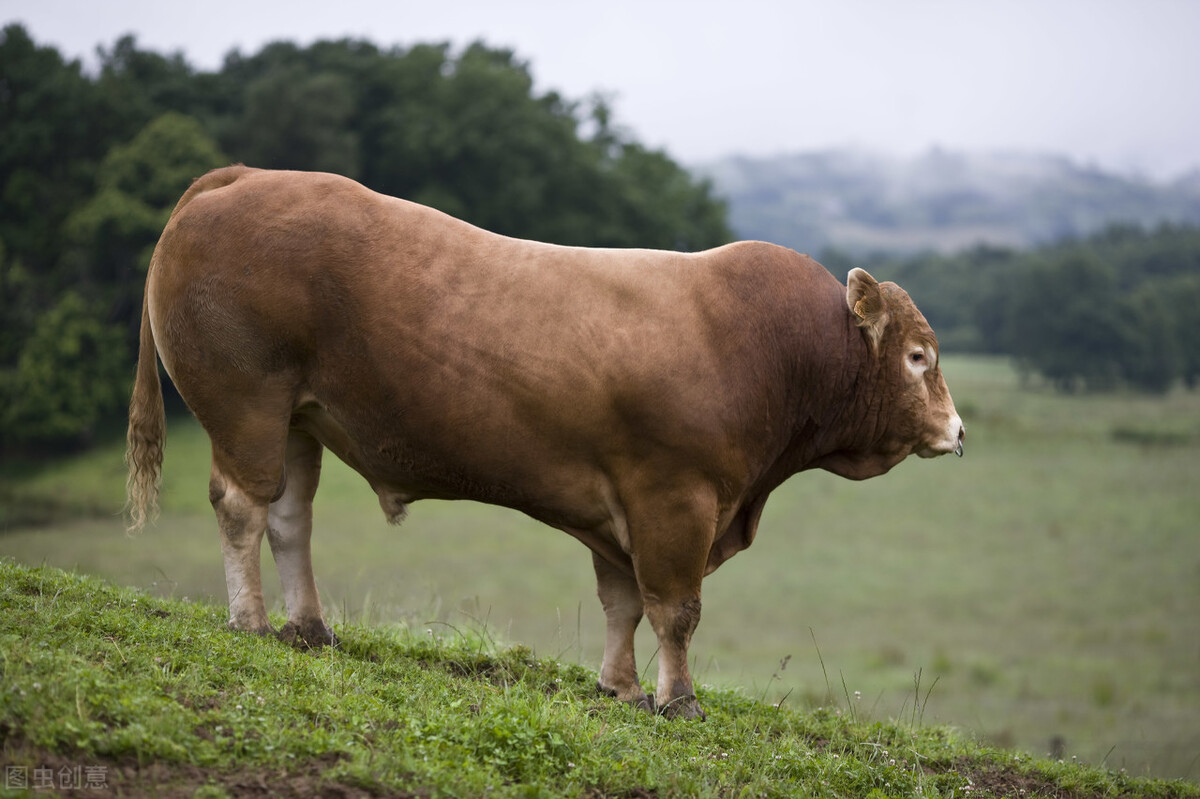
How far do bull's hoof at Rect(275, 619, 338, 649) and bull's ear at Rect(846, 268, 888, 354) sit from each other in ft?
11.7

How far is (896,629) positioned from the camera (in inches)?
1233

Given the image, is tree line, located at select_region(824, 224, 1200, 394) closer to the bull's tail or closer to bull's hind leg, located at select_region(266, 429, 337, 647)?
bull's hind leg, located at select_region(266, 429, 337, 647)

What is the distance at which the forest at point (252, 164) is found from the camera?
3822 centimetres

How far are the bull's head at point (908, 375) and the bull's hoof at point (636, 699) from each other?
7.05 feet

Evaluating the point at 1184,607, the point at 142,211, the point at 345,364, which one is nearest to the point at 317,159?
the point at 142,211

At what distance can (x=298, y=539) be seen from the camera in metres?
6.43

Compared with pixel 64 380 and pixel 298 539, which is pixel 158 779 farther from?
pixel 64 380

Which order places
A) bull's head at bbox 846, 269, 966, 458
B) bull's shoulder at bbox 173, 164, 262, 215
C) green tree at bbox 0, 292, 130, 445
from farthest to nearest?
1. green tree at bbox 0, 292, 130, 445
2. bull's head at bbox 846, 269, 966, 458
3. bull's shoulder at bbox 173, 164, 262, 215

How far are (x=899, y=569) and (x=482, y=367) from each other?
34.6 m

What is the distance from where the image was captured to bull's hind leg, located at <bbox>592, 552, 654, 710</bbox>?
6355mm

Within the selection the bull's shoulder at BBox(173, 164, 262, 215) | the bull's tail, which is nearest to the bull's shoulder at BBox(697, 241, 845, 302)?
the bull's shoulder at BBox(173, 164, 262, 215)

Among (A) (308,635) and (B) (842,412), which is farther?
(B) (842,412)

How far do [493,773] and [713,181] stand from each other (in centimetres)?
6682

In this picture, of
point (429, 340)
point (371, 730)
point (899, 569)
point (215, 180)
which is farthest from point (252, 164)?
point (371, 730)
